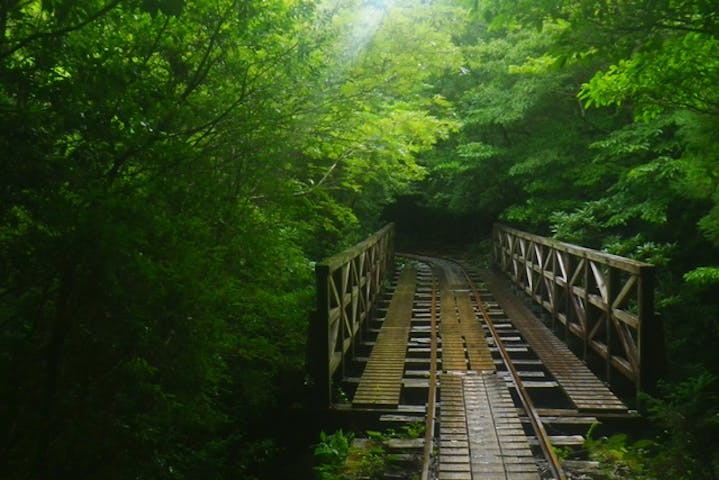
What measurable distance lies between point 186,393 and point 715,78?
4.35m

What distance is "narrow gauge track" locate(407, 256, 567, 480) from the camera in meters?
3.91

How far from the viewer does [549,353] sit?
22.8 ft

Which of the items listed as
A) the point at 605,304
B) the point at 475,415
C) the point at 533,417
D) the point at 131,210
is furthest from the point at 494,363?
the point at 131,210

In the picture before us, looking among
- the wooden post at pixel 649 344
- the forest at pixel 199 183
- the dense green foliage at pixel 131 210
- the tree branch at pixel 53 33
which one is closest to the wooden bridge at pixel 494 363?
the wooden post at pixel 649 344

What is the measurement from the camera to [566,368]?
20.7 feet

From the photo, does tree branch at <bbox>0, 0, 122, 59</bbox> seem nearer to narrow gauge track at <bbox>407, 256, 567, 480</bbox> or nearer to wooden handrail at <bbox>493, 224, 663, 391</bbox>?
narrow gauge track at <bbox>407, 256, 567, 480</bbox>

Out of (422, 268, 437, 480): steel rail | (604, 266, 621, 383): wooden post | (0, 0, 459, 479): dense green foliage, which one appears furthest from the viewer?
(604, 266, 621, 383): wooden post

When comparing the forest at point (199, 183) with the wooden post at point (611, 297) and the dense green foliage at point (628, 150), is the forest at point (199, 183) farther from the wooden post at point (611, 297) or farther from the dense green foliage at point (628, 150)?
the wooden post at point (611, 297)

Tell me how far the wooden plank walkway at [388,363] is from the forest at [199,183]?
0.89 m

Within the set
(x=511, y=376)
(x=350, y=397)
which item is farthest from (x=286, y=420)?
(x=511, y=376)

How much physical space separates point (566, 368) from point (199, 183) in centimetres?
494

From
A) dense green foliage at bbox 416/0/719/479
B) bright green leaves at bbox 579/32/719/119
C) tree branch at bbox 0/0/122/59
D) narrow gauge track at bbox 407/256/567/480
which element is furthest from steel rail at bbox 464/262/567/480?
tree branch at bbox 0/0/122/59

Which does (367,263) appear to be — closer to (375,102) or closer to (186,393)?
(375,102)

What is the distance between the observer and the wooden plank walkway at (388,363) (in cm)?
553
